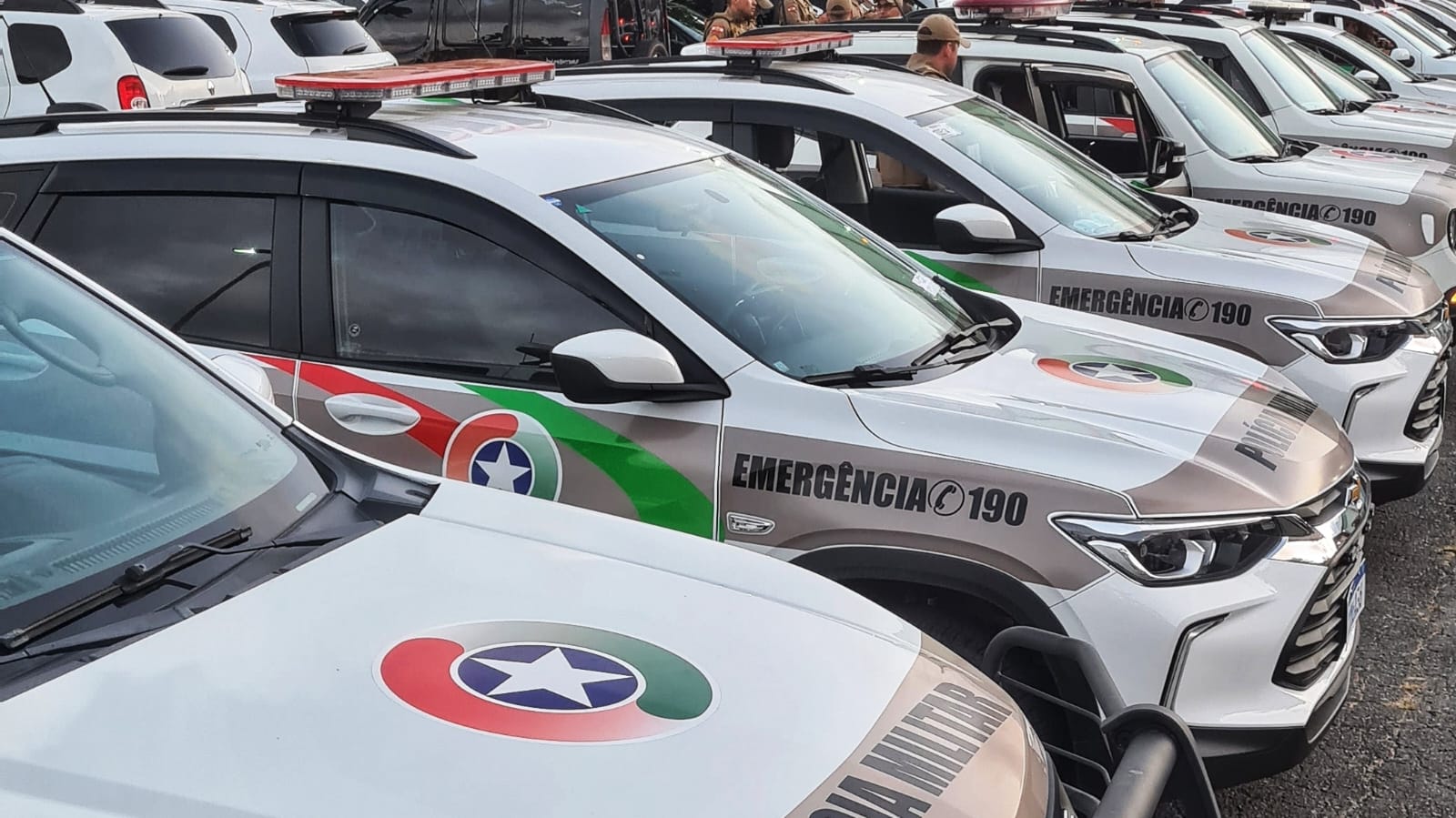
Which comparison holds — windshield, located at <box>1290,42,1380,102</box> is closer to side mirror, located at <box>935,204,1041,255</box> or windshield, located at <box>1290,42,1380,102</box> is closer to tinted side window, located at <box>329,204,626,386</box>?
side mirror, located at <box>935,204,1041,255</box>

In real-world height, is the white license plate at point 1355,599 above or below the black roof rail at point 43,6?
below

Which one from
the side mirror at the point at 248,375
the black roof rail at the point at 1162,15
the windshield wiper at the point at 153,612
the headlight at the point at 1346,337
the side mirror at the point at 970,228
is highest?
the black roof rail at the point at 1162,15

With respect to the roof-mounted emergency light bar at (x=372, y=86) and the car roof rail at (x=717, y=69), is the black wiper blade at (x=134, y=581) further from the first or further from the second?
the car roof rail at (x=717, y=69)

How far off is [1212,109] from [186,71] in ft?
23.8

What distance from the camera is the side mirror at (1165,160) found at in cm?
723

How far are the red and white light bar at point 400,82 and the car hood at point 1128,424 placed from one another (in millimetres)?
1475

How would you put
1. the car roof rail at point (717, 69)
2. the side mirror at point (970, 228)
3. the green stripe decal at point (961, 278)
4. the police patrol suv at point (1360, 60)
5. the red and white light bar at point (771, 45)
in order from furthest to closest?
the police patrol suv at point (1360, 60) → the red and white light bar at point (771, 45) → the car roof rail at point (717, 69) → the green stripe decal at point (961, 278) → the side mirror at point (970, 228)

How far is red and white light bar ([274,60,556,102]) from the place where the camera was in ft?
12.8

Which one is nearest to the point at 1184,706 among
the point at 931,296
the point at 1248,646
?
the point at 1248,646

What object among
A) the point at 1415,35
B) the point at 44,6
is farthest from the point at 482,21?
the point at 1415,35

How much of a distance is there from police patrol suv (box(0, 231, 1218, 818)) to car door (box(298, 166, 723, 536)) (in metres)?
0.84

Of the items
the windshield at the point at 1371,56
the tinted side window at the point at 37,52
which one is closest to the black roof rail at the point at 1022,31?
the tinted side window at the point at 37,52

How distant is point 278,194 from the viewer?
373 cm

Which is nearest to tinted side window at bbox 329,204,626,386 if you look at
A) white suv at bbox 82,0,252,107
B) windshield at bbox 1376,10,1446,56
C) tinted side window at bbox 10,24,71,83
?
white suv at bbox 82,0,252,107
